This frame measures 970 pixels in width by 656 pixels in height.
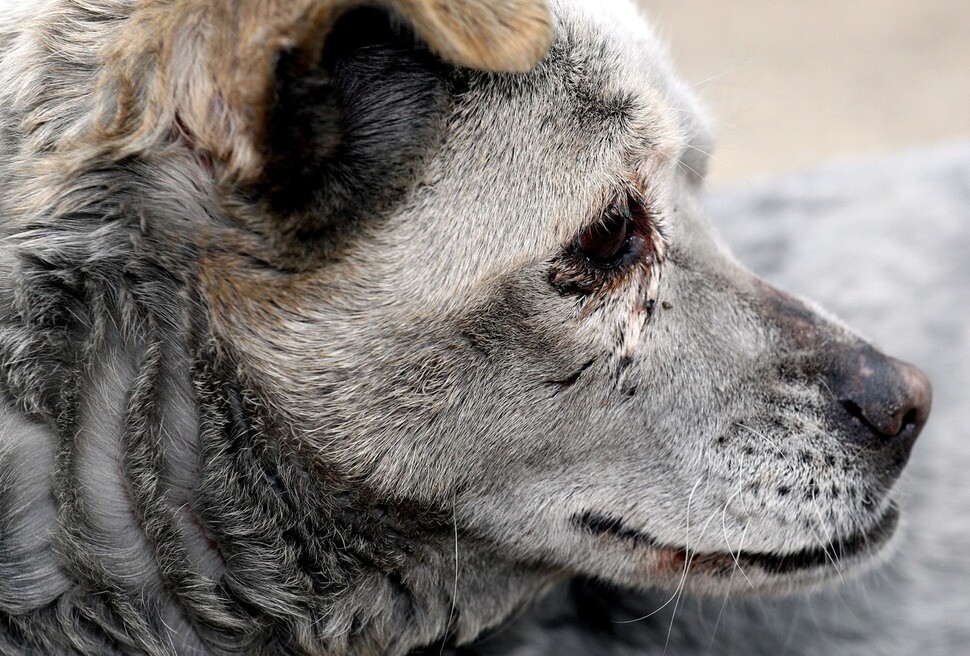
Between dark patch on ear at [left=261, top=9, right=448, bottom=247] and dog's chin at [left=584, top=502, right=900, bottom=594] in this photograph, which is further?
dog's chin at [left=584, top=502, right=900, bottom=594]

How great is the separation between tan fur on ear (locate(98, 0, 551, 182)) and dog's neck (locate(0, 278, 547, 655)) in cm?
36

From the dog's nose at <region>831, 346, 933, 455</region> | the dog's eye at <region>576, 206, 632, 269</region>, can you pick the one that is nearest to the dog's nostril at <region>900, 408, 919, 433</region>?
the dog's nose at <region>831, 346, 933, 455</region>

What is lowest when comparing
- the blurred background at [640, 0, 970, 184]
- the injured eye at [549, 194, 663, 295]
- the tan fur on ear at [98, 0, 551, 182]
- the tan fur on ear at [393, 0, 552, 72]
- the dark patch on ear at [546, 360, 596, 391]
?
the blurred background at [640, 0, 970, 184]

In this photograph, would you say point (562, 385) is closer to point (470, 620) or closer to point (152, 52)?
point (470, 620)

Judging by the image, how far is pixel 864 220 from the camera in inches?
141

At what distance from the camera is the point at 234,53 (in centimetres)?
172

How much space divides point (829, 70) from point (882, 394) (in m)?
6.79

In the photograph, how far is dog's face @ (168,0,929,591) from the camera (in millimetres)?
2018

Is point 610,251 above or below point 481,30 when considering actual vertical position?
below

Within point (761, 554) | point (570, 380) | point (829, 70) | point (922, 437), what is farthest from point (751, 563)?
point (829, 70)

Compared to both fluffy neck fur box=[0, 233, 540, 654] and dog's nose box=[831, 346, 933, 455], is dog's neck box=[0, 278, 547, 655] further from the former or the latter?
dog's nose box=[831, 346, 933, 455]

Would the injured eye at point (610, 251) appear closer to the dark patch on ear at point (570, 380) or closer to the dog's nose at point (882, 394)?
the dark patch on ear at point (570, 380)

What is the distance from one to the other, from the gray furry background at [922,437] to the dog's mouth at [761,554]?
0.19 meters

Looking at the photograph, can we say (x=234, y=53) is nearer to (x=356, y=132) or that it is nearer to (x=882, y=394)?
(x=356, y=132)
